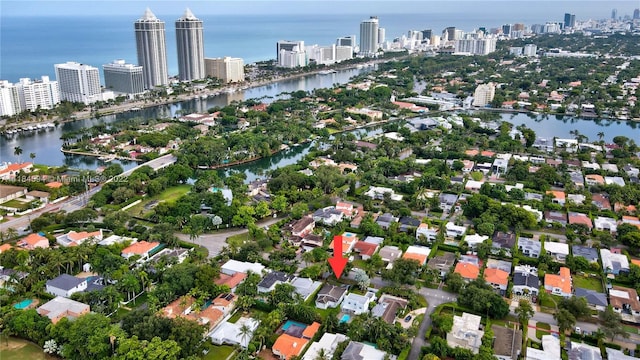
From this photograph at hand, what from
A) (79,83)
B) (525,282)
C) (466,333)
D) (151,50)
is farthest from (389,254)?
(151,50)

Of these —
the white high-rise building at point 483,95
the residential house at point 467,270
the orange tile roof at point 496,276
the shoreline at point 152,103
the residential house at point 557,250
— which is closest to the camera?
the orange tile roof at point 496,276

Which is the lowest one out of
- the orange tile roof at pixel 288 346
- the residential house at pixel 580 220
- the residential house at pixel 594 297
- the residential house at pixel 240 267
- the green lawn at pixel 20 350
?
the green lawn at pixel 20 350

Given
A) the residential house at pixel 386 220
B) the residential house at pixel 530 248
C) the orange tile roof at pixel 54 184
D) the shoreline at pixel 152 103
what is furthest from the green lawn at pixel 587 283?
the shoreline at pixel 152 103

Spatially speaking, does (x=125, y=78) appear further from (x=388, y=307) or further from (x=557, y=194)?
(x=388, y=307)

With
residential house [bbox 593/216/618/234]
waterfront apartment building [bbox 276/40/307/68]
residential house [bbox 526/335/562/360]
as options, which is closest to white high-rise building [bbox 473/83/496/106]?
residential house [bbox 593/216/618/234]

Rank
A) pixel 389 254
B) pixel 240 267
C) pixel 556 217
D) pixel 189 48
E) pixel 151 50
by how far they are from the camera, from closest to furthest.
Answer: pixel 240 267 < pixel 389 254 < pixel 556 217 < pixel 151 50 < pixel 189 48

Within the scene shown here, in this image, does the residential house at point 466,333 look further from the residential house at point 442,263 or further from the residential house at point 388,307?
the residential house at point 442,263

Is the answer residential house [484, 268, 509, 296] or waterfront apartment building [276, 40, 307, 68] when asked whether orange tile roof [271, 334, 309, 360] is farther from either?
waterfront apartment building [276, 40, 307, 68]
